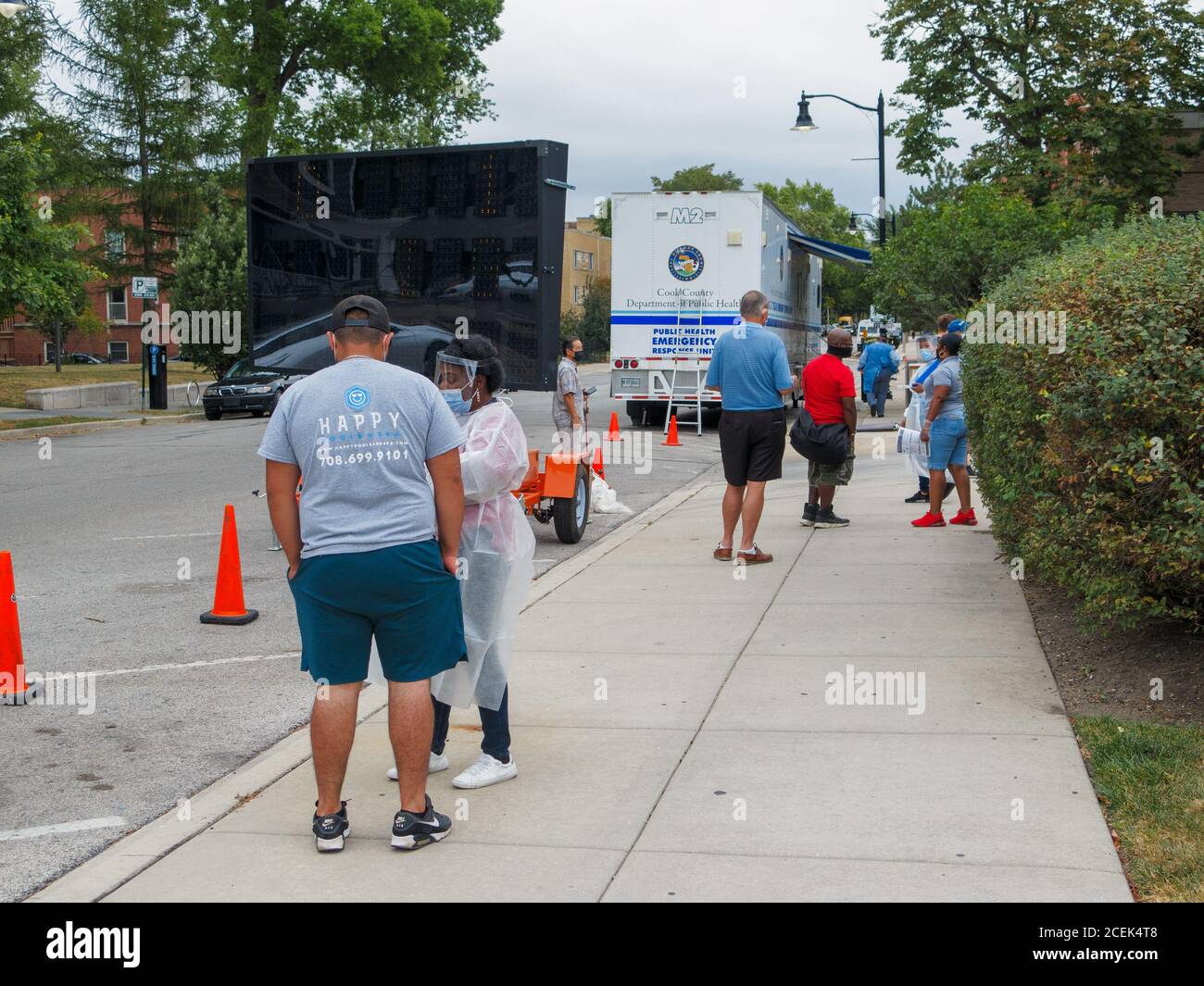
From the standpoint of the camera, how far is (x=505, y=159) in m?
11.3

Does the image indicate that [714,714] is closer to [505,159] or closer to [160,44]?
[505,159]

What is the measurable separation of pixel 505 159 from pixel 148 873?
26.4ft

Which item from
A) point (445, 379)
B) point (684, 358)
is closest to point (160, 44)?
point (684, 358)

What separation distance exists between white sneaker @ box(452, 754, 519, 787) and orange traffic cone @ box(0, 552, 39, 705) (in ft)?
8.69

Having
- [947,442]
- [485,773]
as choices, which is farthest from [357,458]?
[947,442]

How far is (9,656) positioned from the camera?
261 inches

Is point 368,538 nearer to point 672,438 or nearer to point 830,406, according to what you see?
point 830,406

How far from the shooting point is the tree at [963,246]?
65.1 ft

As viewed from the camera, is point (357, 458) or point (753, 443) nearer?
point (357, 458)

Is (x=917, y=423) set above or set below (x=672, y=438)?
above

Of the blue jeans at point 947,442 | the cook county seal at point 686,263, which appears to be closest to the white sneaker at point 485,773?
the blue jeans at point 947,442

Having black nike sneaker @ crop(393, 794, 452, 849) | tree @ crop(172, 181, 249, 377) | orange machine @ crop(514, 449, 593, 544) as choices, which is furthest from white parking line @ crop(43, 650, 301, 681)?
tree @ crop(172, 181, 249, 377)

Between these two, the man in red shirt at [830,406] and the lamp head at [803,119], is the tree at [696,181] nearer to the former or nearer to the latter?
the lamp head at [803,119]

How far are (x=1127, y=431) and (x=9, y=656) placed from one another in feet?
17.6
